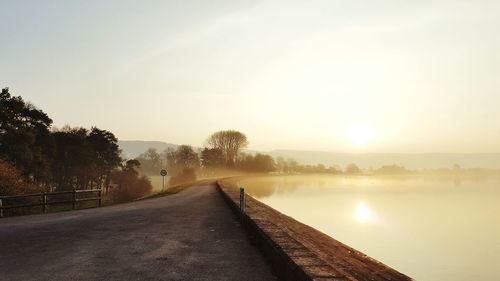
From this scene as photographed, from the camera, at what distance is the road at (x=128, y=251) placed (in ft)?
23.0

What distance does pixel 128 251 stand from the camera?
8.79m

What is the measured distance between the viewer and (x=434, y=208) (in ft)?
179

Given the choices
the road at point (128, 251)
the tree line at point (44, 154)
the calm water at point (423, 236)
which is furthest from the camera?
the tree line at point (44, 154)

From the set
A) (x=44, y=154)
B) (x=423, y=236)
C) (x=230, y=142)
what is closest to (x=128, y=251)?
(x=423, y=236)

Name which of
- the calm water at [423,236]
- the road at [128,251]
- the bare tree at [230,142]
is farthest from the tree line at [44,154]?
the bare tree at [230,142]

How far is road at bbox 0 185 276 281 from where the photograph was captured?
276 inches

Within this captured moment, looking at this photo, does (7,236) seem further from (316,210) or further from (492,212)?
(492,212)

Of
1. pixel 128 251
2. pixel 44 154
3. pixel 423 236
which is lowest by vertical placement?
pixel 423 236

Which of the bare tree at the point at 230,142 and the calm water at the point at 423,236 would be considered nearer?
the calm water at the point at 423,236

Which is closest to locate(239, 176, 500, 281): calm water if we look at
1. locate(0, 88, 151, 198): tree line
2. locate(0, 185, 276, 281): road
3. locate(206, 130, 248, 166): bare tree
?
locate(0, 185, 276, 281): road

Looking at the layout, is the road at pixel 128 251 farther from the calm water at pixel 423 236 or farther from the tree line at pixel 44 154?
the tree line at pixel 44 154

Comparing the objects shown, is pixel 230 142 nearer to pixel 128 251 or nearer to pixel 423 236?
pixel 423 236

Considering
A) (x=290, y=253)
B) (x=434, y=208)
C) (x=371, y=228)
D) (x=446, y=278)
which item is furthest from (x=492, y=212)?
(x=290, y=253)

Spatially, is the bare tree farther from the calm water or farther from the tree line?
the calm water
